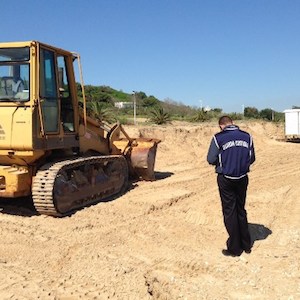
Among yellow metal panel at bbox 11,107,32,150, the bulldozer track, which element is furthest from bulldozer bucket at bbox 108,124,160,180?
yellow metal panel at bbox 11,107,32,150

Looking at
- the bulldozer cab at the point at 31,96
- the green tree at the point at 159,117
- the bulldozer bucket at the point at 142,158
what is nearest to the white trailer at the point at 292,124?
the green tree at the point at 159,117

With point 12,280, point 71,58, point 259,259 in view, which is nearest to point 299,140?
point 71,58

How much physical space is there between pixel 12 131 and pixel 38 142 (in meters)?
0.44

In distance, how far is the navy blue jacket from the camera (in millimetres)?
5680

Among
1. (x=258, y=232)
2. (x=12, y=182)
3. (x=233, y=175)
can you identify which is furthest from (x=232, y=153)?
(x=12, y=182)

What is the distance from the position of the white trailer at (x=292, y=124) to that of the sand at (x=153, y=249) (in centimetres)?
1539

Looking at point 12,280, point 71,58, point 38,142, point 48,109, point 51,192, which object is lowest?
point 12,280

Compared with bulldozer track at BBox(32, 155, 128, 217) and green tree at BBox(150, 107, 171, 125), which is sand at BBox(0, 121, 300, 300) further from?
green tree at BBox(150, 107, 171, 125)

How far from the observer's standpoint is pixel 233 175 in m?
5.68

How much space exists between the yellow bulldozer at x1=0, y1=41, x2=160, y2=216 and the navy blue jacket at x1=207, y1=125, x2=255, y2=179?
118 inches

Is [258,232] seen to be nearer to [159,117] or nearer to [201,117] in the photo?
[159,117]

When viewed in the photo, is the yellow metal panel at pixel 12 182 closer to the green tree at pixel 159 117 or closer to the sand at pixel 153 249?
the sand at pixel 153 249

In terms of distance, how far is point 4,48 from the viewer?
7629mm

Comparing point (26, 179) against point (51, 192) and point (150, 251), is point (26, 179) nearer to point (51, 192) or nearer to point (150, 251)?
point (51, 192)
